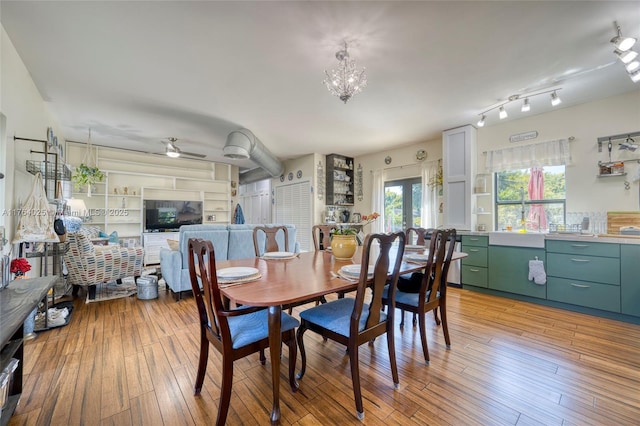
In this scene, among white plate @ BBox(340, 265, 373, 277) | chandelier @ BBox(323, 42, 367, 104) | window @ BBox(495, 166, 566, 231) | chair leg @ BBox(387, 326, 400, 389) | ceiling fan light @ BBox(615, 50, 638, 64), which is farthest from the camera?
window @ BBox(495, 166, 566, 231)

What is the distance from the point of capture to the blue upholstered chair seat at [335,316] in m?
1.56

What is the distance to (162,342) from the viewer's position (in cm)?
230

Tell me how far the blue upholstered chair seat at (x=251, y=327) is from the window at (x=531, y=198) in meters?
4.01

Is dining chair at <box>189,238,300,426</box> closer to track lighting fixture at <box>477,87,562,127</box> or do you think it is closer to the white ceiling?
the white ceiling

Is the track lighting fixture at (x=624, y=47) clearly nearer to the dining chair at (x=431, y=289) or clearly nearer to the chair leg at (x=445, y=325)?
the dining chair at (x=431, y=289)

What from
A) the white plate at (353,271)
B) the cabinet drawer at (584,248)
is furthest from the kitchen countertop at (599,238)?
the white plate at (353,271)

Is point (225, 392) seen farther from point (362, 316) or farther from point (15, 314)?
point (15, 314)

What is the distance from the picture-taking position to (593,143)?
332cm

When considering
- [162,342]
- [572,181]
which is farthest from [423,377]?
[572,181]

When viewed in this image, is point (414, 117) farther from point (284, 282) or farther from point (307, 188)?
point (284, 282)

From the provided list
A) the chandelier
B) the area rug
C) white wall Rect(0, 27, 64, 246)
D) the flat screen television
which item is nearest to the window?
the chandelier

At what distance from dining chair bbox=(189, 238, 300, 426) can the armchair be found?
102 inches

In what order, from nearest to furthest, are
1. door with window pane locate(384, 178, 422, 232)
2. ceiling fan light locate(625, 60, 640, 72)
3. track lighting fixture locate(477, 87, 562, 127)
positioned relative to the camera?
ceiling fan light locate(625, 60, 640, 72) < track lighting fixture locate(477, 87, 562, 127) < door with window pane locate(384, 178, 422, 232)

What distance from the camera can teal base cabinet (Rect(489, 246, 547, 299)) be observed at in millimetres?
3320
